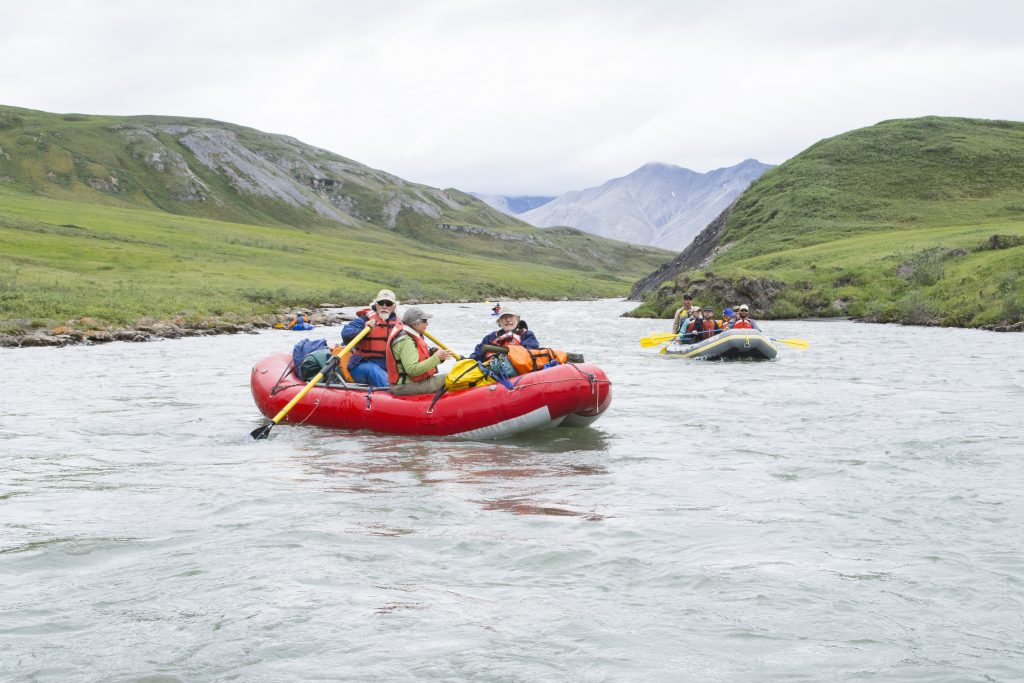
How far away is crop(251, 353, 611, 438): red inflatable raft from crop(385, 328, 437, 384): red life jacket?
27cm

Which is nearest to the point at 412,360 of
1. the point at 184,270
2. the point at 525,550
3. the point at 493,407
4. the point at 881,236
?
the point at 493,407

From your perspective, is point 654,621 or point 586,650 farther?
point 654,621

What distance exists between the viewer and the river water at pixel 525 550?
555cm

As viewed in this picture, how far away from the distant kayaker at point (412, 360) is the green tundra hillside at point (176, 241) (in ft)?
78.6

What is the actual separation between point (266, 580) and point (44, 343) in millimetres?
27651

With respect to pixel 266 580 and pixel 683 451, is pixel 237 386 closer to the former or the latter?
pixel 683 451

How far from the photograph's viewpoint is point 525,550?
7.67 m

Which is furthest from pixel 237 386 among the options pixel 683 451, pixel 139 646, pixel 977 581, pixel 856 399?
pixel 977 581

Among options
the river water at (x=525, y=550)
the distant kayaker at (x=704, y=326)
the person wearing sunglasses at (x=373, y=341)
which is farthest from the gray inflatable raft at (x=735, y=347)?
the person wearing sunglasses at (x=373, y=341)

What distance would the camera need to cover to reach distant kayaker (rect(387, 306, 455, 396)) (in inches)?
529

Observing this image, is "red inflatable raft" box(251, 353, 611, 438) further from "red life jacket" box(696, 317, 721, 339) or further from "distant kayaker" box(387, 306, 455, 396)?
→ "red life jacket" box(696, 317, 721, 339)

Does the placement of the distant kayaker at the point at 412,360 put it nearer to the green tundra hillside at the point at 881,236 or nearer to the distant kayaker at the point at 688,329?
the distant kayaker at the point at 688,329

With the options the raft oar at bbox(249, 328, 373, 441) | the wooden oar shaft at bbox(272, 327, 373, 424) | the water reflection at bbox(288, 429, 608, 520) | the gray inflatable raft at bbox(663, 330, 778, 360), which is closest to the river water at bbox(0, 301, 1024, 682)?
the water reflection at bbox(288, 429, 608, 520)

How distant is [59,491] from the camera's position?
1004 cm
